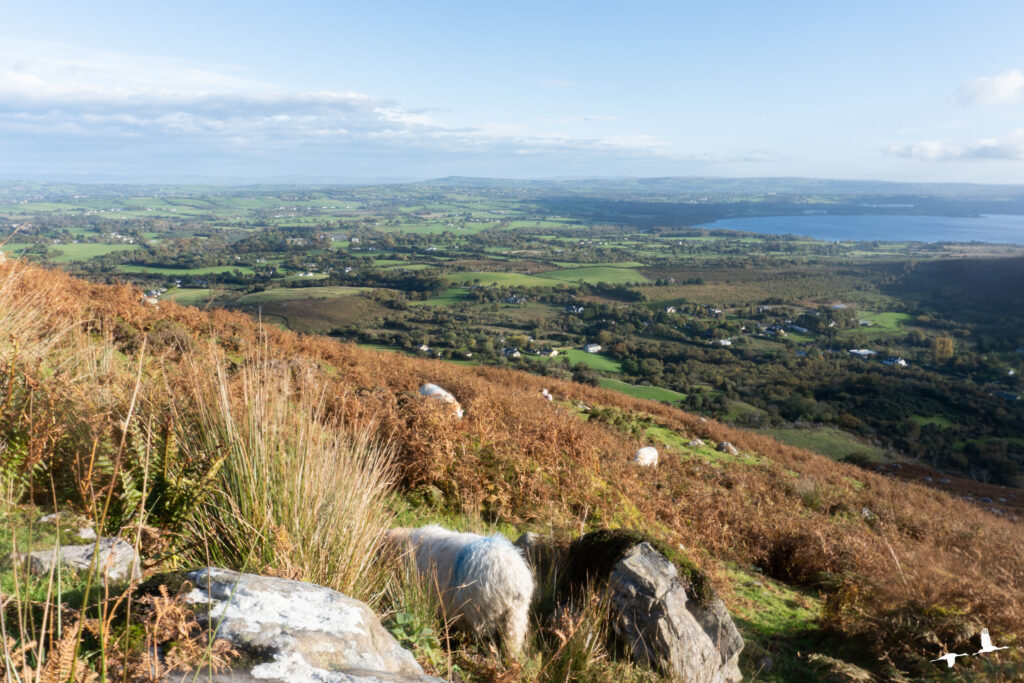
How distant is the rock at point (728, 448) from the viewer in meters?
14.8

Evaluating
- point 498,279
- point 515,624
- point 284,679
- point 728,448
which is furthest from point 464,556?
point 498,279

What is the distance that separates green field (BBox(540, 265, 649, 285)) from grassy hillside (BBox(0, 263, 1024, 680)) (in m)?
82.6

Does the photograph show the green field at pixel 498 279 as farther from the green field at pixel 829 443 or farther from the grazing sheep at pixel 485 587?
the grazing sheep at pixel 485 587

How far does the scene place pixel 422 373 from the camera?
1328 cm

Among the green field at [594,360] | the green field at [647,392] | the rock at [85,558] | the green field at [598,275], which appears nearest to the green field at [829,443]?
the green field at [647,392]

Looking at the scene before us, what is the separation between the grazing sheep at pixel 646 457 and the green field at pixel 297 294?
5404 cm

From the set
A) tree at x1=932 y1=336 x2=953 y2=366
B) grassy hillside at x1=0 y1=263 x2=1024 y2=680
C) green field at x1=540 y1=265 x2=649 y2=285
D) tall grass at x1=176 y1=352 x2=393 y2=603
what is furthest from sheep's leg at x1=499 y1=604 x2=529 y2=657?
green field at x1=540 y1=265 x2=649 y2=285

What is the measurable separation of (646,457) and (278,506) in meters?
8.39

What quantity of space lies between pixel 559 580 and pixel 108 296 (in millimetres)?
12993

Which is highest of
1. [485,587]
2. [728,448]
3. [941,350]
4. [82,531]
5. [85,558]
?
[85,558]

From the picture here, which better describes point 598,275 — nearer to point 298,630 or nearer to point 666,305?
point 666,305

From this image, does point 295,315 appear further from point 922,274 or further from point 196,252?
point 922,274

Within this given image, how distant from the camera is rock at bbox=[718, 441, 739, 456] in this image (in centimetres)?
1477

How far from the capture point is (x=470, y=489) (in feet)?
20.8
